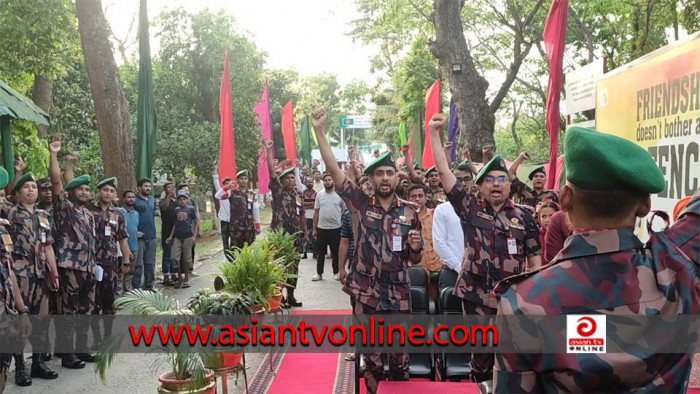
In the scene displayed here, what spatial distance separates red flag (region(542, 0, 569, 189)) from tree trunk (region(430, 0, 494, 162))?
4.49 meters

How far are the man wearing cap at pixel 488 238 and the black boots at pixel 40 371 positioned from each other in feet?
13.8

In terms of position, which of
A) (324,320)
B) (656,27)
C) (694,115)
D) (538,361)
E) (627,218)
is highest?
(656,27)

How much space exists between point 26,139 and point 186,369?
842 cm

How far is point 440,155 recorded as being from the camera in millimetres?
4273

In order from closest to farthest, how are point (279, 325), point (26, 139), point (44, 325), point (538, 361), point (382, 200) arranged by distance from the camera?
point (538, 361) → point (382, 200) → point (44, 325) → point (279, 325) → point (26, 139)

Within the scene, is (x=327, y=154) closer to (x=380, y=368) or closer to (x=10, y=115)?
(x=380, y=368)

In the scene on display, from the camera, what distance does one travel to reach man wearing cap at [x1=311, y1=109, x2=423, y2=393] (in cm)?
485

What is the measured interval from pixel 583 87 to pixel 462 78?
17.4 ft

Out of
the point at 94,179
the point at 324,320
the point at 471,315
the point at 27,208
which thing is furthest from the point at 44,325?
the point at 94,179

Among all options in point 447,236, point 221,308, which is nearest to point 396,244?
point 221,308

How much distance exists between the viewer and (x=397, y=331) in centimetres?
484

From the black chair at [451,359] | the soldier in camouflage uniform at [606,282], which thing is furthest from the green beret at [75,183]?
the soldier in camouflage uniform at [606,282]

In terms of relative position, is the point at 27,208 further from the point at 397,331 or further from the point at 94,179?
the point at 94,179

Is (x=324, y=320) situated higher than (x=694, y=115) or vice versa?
(x=694, y=115)
